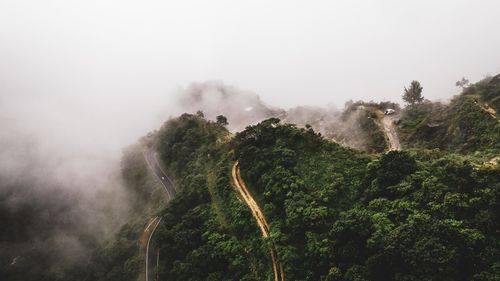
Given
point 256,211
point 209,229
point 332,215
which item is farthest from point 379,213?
point 209,229

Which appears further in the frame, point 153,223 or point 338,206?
point 153,223

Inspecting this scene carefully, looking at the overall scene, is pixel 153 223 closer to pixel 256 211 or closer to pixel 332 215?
pixel 256 211

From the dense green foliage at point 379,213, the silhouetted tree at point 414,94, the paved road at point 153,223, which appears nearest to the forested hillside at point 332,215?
Result: the dense green foliage at point 379,213

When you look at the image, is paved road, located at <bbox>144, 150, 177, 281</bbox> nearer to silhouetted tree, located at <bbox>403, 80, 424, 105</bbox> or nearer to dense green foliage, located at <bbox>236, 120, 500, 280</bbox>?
dense green foliage, located at <bbox>236, 120, 500, 280</bbox>

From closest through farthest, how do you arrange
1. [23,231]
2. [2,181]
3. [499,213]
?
[499,213] < [23,231] < [2,181]

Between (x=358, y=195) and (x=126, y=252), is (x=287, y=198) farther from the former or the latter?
(x=126, y=252)

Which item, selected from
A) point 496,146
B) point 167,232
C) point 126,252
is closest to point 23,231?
point 126,252

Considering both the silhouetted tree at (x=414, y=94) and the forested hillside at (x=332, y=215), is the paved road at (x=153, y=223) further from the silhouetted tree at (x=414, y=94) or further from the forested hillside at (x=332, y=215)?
the silhouetted tree at (x=414, y=94)
